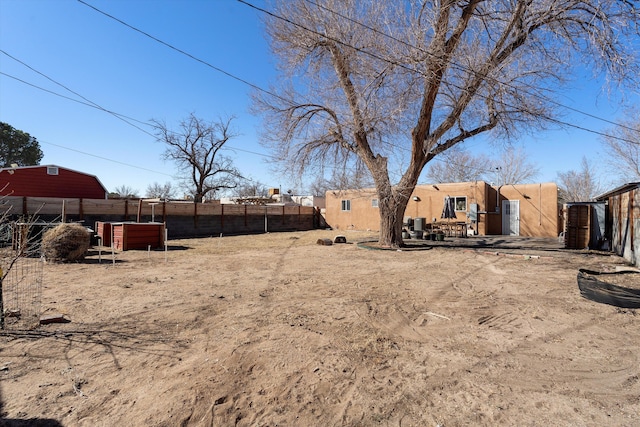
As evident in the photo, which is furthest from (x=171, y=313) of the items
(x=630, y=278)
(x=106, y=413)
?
(x=630, y=278)

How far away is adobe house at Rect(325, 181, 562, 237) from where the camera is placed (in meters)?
18.9

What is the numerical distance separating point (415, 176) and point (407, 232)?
5470mm

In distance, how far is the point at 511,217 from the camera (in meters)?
20.1

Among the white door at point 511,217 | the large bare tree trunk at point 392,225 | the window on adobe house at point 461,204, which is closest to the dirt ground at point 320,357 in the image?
the large bare tree trunk at point 392,225

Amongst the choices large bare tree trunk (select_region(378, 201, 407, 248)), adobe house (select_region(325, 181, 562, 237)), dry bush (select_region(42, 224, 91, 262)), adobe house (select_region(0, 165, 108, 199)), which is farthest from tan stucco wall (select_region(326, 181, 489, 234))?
adobe house (select_region(0, 165, 108, 199))

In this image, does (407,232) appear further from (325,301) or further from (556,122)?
(325,301)

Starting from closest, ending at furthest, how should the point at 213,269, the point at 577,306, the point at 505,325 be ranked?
the point at 505,325
the point at 577,306
the point at 213,269

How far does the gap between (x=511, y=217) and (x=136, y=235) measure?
20213mm

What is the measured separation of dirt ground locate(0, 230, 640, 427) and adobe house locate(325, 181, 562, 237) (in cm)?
1289

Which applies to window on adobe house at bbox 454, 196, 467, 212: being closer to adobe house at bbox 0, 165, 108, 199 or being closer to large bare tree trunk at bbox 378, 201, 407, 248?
large bare tree trunk at bbox 378, 201, 407, 248

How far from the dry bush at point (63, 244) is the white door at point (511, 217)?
836 inches

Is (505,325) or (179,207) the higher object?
(179,207)

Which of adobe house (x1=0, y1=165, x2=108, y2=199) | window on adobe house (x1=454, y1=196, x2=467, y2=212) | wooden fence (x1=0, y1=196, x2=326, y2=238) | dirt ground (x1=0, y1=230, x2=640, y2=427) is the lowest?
dirt ground (x1=0, y1=230, x2=640, y2=427)

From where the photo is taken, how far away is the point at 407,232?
17.4 metres
